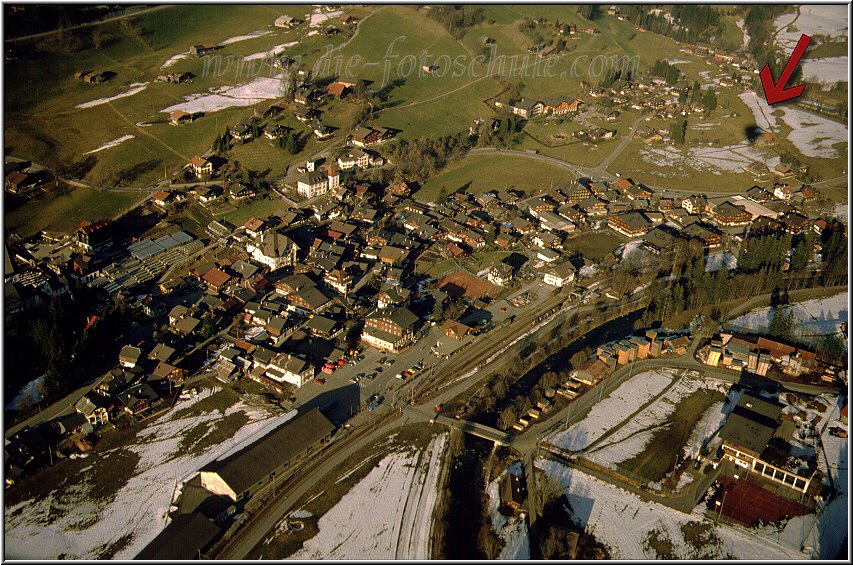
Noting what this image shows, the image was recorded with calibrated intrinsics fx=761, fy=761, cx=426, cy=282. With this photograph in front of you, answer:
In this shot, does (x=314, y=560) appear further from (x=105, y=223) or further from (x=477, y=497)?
(x=105, y=223)

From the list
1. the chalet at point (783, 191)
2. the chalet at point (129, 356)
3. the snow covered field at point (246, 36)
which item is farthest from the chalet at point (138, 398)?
the snow covered field at point (246, 36)

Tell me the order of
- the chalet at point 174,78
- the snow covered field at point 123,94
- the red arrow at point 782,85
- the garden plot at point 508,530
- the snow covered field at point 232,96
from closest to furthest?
the garden plot at point 508,530, the snow covered field at point 123,94, the snow covered field at point 232,96, the chalet at point 174,78, the red arrow at point 782,85

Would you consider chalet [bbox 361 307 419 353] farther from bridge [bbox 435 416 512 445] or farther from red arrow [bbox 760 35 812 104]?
red arrow [bbox 760 35 812 104]

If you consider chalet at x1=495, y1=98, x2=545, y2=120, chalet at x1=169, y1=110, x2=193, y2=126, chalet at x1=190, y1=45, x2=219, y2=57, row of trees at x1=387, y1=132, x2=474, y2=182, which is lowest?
row of trees at x1=387, y1=132, x2=474, y2=182

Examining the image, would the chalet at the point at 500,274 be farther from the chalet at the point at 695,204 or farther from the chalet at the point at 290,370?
the chalet at the point at 695,204

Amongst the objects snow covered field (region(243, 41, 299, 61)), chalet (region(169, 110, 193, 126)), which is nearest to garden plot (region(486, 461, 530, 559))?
chalet (region(169, 110, 193, 126))

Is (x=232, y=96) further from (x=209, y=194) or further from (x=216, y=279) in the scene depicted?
(x=216, y=279)

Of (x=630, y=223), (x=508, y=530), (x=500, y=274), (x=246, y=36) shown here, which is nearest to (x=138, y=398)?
(x=508, y=530)
